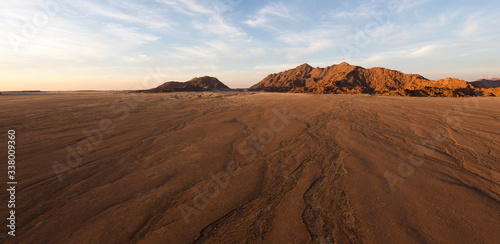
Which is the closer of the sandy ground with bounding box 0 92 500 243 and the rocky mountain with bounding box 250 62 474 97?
the sandy ground with bounding box 0 92 500 243

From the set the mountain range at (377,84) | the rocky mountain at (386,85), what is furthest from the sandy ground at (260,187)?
the mountain range at (377,84)

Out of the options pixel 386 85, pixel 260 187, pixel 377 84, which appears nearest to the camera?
pixel 260 187

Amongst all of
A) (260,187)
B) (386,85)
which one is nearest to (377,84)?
(386,85)

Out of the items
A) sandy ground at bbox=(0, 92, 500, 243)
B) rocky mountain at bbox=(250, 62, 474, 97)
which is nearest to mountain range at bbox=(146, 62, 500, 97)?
rocky mountain at bbox=(250, 62, 474, 97)

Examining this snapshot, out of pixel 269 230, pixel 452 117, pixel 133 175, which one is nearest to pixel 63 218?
pixel 133 175

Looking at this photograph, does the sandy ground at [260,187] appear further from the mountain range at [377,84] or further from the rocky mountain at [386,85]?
the mountain range at [377,84]

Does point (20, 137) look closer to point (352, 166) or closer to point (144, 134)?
A: point (144, 134)

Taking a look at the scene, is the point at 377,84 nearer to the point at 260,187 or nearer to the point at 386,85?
the point at 386,85

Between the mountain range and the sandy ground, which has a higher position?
the mountain range

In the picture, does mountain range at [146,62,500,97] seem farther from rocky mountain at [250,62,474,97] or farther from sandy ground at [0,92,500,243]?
sandy ground at [0,92,500,243]
